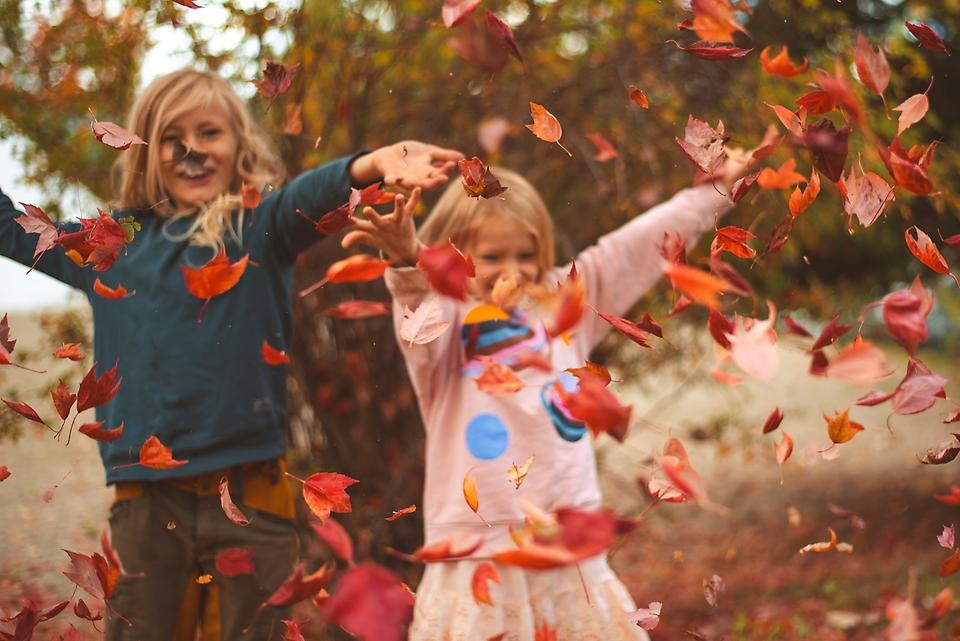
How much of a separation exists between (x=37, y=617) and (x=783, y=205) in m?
2.13

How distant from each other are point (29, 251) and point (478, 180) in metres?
0.95

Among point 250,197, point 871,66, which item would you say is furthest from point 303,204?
point 871,66

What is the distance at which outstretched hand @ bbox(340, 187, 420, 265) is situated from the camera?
62.2 inches

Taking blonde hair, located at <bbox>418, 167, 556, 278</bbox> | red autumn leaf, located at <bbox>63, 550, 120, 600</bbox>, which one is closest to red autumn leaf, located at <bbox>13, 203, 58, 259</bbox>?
red autumn leaf, located at <bbox>63, 550, 120, 600</bbox>

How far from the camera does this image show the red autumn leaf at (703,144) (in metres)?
1.50

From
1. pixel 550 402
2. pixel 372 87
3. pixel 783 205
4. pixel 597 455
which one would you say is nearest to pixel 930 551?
pixel 597 455

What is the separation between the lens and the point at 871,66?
1.27 m

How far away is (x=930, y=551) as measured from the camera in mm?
3785

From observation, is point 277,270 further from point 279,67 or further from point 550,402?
point 550,402

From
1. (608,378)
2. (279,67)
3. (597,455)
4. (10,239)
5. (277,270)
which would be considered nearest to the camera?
(608,378)

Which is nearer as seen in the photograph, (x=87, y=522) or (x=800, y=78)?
(x=800, y=78)

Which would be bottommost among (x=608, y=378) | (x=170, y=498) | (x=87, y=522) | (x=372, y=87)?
(x=87, y=522)

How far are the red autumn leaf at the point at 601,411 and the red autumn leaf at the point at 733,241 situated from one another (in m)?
0.42

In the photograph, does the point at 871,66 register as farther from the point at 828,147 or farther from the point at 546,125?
the point at 546,125
